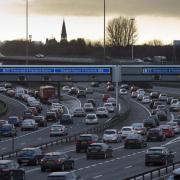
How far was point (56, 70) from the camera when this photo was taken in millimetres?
85688

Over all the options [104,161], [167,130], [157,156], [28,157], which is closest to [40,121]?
[167,130]

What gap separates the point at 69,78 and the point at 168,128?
20.4 m

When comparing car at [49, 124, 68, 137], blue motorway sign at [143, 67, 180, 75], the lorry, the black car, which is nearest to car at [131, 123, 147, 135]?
car at [49, 124, 68, 137]

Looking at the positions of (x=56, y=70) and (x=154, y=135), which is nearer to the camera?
(x=154, y=135)

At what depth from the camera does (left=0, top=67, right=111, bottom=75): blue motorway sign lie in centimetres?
8494

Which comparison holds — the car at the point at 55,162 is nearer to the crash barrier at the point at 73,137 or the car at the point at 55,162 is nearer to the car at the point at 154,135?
the crash barrier at the point at 73,137

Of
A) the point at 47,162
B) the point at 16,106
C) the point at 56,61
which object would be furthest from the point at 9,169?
the point at 56,61

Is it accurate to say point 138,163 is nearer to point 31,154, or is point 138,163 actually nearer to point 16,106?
point 31,154

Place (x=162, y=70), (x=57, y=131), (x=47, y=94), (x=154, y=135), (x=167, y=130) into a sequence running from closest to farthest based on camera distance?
1. (x=154, y=135)
2. (x=167, y=130)
3. (x=57, y=131)
4. (x=162, y=70)
5. (x=47, y=94)

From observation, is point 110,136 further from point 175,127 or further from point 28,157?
point 28,157

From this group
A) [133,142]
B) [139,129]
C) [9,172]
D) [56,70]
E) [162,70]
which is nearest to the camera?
[9,172]

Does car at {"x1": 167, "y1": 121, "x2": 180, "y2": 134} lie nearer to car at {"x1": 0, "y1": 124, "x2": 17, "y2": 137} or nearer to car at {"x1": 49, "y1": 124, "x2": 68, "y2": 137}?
car at {"x1": 49, "y1": 124, "x2": 68, "y2": 137}

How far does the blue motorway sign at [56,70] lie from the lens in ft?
279

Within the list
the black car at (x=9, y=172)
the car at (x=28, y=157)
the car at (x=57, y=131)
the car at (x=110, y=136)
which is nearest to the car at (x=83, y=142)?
the car at (x=110, y=136)
